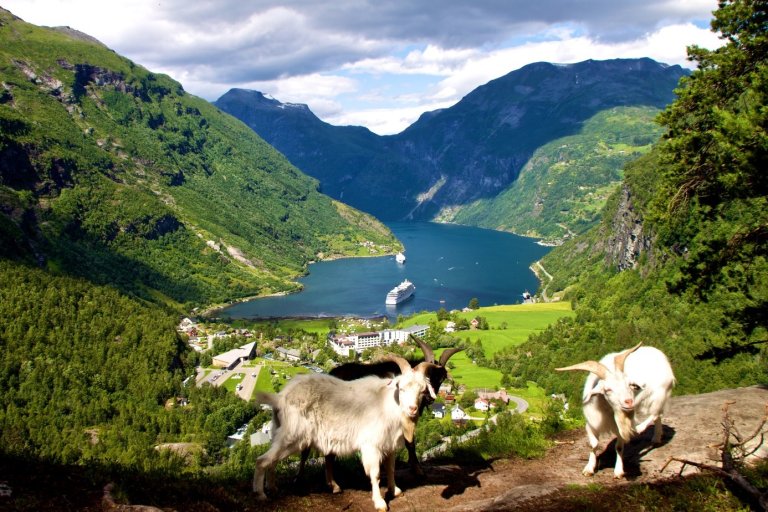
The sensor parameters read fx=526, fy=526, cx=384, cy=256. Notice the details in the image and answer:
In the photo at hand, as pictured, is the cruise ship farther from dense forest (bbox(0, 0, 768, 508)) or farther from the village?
dense forest (bbox(0, 0, 768, 508))

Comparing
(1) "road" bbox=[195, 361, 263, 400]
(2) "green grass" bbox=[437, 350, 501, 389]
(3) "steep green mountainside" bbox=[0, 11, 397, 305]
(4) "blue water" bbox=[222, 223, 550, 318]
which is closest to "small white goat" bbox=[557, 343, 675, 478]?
(2) "green grass" bbox=[437, 350, 501, 389]

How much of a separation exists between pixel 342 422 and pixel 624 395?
4094 mm

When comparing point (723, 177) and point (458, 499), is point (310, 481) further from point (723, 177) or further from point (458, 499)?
point (723, 177)

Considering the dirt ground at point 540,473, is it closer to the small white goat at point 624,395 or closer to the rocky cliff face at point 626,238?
the small white goat at point 624,395

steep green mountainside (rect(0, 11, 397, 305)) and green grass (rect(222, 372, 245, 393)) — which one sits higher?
steep green mountainside (rect(0, 11, 397, 305))

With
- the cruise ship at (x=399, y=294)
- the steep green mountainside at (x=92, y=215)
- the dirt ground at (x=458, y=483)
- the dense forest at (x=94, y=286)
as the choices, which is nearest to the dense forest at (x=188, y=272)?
the dense forest at (x=94, y=286)

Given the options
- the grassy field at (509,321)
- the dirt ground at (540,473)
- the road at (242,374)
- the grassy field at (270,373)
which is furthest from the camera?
the grassy field at (509,321)

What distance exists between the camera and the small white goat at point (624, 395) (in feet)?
25.1

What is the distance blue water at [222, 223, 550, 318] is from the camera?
122 metres

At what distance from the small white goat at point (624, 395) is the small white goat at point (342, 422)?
101 inches

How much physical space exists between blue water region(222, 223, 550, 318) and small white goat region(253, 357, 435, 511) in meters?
104

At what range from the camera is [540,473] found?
27.4ft

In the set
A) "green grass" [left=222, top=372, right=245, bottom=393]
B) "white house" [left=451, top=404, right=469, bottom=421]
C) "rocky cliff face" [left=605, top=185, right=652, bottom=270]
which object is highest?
"rocky cliff face" [left=605, top=185, right=652, bottom=270]

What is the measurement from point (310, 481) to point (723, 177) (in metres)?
9.40
